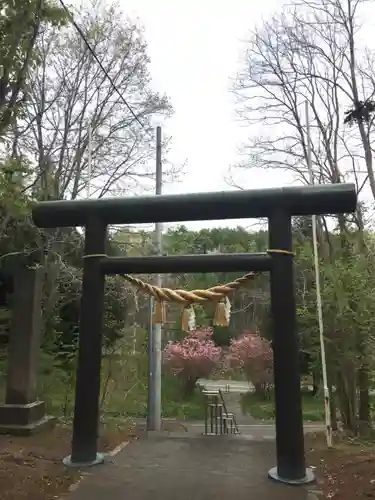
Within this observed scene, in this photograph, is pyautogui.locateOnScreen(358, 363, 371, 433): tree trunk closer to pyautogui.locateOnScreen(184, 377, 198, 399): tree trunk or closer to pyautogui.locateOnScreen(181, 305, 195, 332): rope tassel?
pyautogui.locateOnScreen(181, 305, 195, 332): rope tassel

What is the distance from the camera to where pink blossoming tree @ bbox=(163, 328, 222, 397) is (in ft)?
54.8

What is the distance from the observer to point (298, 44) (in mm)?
9359

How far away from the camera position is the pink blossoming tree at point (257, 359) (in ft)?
55.1

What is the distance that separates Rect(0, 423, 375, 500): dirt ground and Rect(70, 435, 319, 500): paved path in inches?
9.4

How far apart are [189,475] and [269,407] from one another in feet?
37.6

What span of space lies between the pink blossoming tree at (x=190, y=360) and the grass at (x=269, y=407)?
1.81 metres

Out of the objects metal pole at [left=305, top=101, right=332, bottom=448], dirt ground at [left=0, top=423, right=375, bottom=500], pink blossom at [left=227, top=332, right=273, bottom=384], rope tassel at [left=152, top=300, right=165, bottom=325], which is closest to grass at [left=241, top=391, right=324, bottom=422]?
pink blossom at [left=227, top=332, right=273, bottom=384]

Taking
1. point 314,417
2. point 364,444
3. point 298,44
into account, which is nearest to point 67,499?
point 364,444

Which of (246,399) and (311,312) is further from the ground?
(311,312)

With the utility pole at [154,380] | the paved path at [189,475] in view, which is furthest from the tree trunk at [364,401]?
the utility pole at [154,380]

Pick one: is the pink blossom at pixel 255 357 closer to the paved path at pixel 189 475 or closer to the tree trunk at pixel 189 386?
the tree trunk at pixel 189 386

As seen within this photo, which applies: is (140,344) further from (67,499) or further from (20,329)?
(67,499)

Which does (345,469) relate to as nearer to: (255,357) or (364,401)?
(364,401)

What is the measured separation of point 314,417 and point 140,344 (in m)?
6.41
